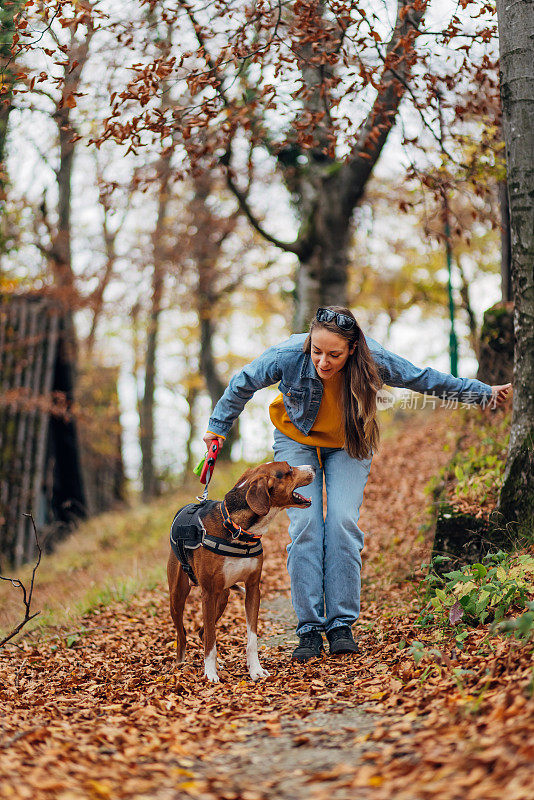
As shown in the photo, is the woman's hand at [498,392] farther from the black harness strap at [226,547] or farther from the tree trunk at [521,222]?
the black harness strap at [226,547]

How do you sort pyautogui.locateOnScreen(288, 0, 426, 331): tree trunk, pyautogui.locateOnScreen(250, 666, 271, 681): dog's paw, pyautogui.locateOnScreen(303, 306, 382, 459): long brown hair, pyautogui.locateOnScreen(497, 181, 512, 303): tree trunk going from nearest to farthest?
pyautogui.locateOnScreen(250, 666, 271, 681): dog's paw
pyautogui.locateOnScreen(303, 306, 382, 459): long brown hair
pyautogui.locateOnScreen(497, 181, 512, 303): tree trunk
pyautogui.locateOnScreen(288, 0, 426, 331): tree trunk

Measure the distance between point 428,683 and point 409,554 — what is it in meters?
3.22

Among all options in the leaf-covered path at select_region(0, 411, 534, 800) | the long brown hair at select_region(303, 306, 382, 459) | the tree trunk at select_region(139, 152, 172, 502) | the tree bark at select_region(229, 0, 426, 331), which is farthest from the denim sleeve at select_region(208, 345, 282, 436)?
the tree trunk at select_region(139, 152, 172, 502)

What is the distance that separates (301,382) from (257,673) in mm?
1845

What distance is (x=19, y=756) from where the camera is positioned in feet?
9.93

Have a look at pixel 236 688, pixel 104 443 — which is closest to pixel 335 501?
pixel 236 688

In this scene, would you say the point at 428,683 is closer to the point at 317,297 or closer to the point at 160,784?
the point at 160,784

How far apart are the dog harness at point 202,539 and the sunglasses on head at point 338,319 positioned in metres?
1.34

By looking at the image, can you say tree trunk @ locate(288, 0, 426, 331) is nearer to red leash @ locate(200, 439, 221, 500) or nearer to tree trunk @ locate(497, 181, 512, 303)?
tree trunk @ locate(497, 181, 512, 303)

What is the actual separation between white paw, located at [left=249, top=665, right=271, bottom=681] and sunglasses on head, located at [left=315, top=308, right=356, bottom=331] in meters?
2.18

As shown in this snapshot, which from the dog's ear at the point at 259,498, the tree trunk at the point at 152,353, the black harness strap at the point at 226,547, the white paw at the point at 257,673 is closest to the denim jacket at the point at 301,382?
the dog's ear at the point at 259,498

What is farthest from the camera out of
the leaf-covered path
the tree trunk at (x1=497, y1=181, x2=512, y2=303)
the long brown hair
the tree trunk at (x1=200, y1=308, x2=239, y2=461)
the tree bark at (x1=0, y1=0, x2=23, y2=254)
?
the tree trunk at (x1=200, y1=308, x2=239, y2=461)

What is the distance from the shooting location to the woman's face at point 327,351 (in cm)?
457

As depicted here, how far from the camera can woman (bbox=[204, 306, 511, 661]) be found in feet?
15.5
